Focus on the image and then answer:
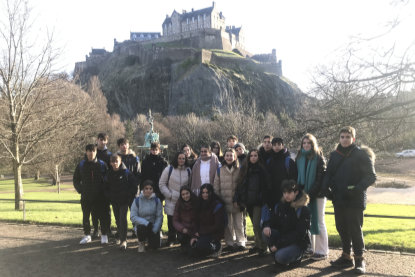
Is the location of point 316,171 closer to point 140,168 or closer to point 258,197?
point 258,197

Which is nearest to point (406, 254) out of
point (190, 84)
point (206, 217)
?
point (206, 217)

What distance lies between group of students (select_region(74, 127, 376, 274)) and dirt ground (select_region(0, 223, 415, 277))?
9.0 inches

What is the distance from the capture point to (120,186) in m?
6.56

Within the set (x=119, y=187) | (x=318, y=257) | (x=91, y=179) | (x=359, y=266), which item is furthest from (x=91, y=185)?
(x=359, y=266)

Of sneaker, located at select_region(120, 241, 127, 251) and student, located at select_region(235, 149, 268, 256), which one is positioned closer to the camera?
student, located at select_region(235, 149, 268, 256)

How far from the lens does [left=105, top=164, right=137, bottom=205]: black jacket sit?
656 centimetres

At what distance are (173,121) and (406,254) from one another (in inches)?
2050

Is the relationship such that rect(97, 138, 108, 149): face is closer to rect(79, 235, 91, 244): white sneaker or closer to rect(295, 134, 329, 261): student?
rect(79, 235, 91, 244): white sneaker

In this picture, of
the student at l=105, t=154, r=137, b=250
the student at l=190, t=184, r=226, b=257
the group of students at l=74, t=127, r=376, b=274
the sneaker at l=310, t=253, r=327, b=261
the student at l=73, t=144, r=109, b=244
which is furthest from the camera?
the student at l=73, t=144, r=109, b=244

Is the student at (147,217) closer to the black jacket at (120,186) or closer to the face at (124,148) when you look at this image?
the black jacket at (120,186)

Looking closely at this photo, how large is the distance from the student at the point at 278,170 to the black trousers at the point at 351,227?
1.01 m

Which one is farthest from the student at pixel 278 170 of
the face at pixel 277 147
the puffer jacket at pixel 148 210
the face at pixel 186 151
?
the puffer jacket at pixel 148 210

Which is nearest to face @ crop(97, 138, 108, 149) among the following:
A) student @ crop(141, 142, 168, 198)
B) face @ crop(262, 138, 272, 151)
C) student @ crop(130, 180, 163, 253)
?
student @ crop(141, 142, 168, 198)

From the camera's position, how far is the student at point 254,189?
573 centimetres
